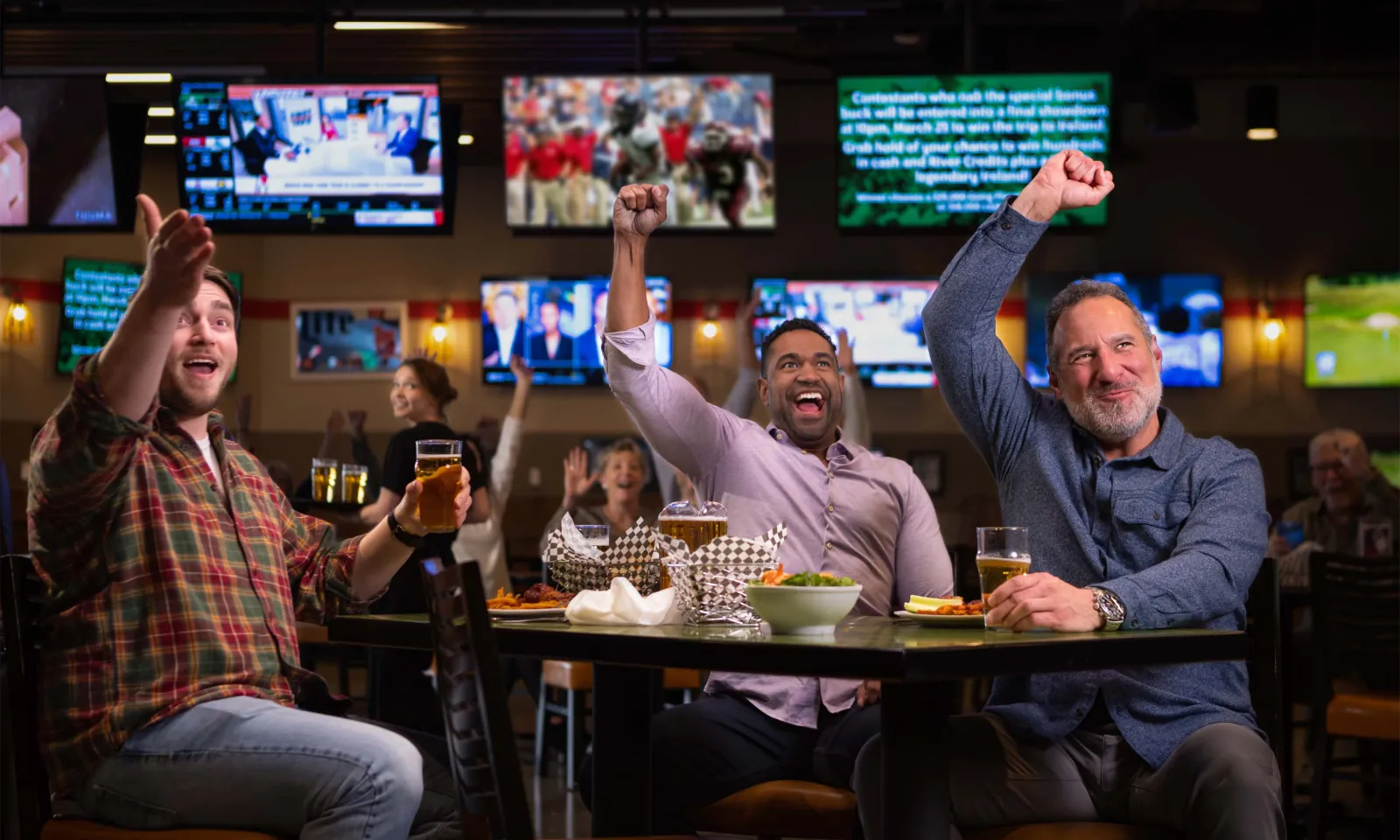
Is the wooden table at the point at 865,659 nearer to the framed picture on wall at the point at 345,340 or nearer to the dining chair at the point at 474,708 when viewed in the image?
the dining chair at the point at 474,708

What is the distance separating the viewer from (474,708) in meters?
1.92

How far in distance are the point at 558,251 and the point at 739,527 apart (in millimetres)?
8494

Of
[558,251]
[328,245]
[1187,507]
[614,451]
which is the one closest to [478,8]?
[614,451]

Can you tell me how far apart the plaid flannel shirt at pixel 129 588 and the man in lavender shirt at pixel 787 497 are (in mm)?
853

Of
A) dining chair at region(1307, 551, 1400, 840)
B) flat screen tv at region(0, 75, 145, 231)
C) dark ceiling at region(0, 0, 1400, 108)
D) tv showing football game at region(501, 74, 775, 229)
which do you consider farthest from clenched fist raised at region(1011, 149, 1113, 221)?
flat screen tv at region(0, 75, 145, 231)

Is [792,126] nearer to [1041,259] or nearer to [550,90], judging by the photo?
[1041,259]

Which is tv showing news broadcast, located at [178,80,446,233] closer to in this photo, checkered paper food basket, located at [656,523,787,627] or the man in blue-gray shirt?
the man in blue-gray shirt

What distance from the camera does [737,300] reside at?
37.0ft

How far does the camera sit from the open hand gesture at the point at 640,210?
289 centimetres

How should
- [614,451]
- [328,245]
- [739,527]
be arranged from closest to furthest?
[739,527] < [614,451] < [328,245]

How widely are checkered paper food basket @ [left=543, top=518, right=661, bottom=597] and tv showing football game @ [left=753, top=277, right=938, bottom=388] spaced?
25.6 feet

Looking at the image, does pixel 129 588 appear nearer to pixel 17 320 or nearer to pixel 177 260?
pixel 177 260

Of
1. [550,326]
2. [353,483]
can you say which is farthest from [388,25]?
[550,326]

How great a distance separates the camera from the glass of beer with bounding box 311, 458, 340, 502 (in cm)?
574
